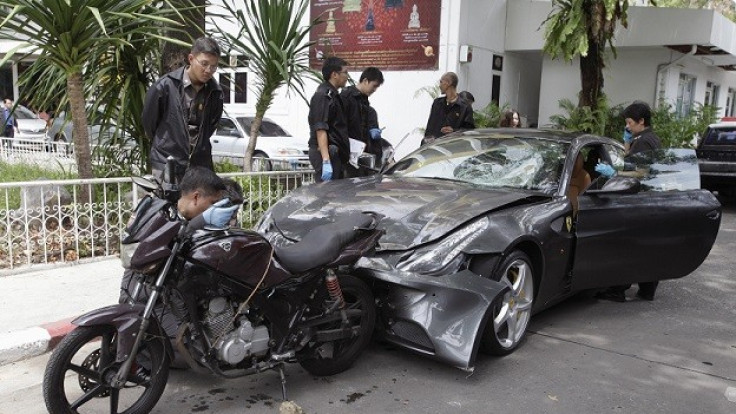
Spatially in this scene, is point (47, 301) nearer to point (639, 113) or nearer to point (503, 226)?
point (503, 226)

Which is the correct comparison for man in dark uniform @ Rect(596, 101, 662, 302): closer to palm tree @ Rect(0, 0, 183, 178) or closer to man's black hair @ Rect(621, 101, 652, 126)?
man's black hair @ Rect(621, 101, 652, 126)

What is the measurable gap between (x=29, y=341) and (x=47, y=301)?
81 cm

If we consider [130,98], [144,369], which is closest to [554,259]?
[144,369]

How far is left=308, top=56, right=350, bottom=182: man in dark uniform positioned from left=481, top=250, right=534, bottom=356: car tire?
254cm

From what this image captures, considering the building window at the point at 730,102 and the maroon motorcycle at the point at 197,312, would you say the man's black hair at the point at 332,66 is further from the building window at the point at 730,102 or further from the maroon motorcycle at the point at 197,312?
the building window at the point at 730,102

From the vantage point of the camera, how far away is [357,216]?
153 inches

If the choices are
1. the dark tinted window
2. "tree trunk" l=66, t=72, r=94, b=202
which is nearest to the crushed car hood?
"tree trunk" l=66, t=72, r=94, b=202

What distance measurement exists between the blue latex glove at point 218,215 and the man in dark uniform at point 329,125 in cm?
A: 311

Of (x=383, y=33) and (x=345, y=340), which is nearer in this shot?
(x=345, y=340)

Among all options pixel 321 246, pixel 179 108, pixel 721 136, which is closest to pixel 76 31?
pixel 179 108

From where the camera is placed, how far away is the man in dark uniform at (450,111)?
26.0ft

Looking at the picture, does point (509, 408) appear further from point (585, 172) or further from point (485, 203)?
point (585, 172)

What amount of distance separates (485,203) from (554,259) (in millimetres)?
728

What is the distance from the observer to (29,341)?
4.20 meters
